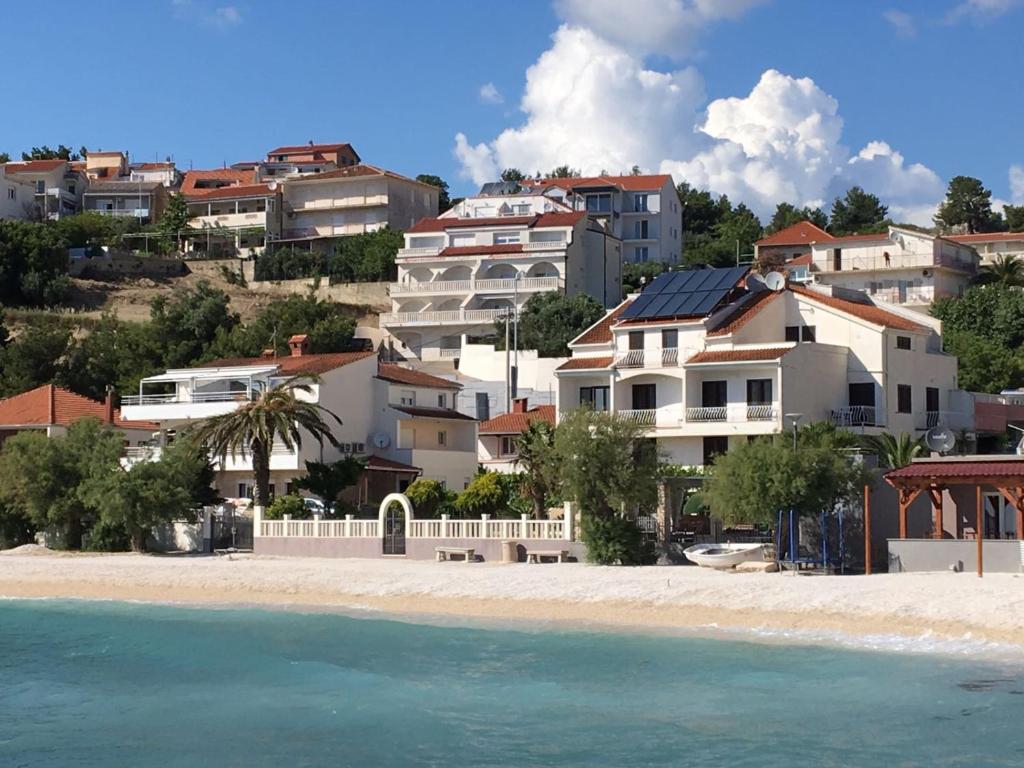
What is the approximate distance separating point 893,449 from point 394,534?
15.7 m

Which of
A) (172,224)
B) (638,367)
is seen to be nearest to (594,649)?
(638,367)

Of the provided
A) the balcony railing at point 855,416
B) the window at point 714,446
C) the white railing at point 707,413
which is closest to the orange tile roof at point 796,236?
the balcony railing at point 855,416

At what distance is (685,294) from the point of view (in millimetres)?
56125

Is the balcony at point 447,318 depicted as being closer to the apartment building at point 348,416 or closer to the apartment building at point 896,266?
the apartment building at point 896,266

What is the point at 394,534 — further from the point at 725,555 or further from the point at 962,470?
the point at 962,470

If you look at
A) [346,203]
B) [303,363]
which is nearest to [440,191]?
[346,203]

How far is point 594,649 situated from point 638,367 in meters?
22.1

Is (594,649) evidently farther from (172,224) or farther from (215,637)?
(172,224)

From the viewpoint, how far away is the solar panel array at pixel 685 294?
179 feet

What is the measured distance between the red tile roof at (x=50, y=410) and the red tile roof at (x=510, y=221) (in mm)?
38985

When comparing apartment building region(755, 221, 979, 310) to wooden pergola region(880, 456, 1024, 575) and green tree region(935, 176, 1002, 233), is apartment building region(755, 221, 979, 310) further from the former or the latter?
wooden pergola region(880, 456, 1024, 575)

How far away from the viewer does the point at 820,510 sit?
4031 centimetres

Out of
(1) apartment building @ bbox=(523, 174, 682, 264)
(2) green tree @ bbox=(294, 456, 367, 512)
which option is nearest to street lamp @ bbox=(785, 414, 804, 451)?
(2) green tree @ bbox=(294, 456, 367, 512)

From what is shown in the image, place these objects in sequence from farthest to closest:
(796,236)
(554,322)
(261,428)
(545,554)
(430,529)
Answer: (796,236) < (554,322) < (261,428) < (430,529) < (545,554)
